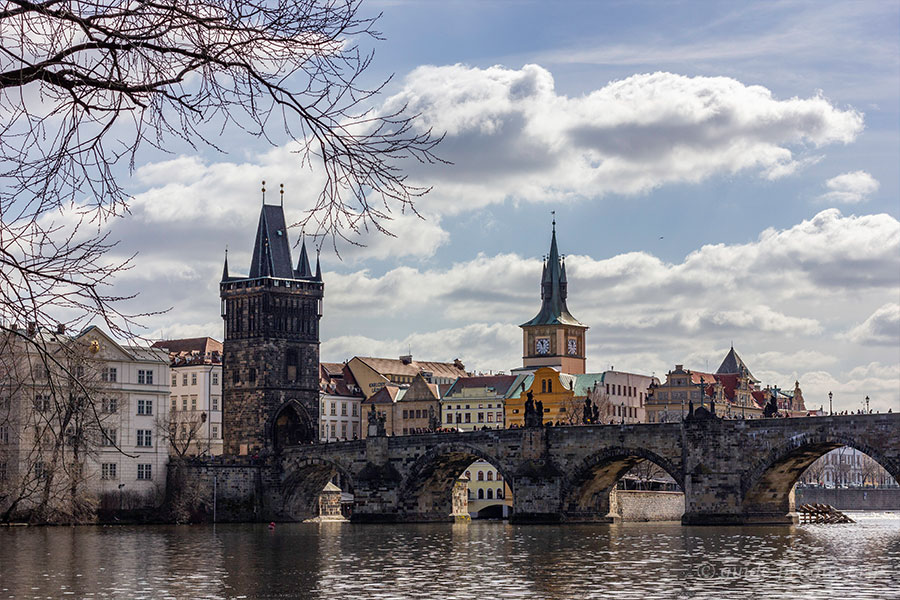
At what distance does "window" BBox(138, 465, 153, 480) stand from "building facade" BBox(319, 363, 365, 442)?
43.9 m

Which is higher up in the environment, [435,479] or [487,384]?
[487,384]

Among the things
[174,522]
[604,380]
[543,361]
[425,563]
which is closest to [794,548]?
[425,563]

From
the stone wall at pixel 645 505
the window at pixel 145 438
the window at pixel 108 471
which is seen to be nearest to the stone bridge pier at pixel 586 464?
the stone wall at pixel 645 505

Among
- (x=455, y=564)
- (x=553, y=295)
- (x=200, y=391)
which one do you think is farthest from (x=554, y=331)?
(x=455, y=564)

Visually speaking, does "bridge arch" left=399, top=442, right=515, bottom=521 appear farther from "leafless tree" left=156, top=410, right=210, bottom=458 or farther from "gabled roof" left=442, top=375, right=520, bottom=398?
"gabled roof" left=442, top=375, right=520, bottom=398

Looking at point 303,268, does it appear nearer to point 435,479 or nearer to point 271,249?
point 271,249

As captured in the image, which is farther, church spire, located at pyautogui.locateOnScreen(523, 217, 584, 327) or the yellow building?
church spire, located at pyautogui.locateOnScreen(523, 217, 584, 327)

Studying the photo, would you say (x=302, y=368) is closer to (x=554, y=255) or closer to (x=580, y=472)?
(x=580, y=472)

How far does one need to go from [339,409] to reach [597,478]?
5850cm

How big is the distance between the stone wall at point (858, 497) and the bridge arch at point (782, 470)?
65.7m

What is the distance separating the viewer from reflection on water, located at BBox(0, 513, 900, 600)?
34.3 meters

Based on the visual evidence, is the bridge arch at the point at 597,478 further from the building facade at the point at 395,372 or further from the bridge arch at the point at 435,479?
the building facade at the point at 395,372

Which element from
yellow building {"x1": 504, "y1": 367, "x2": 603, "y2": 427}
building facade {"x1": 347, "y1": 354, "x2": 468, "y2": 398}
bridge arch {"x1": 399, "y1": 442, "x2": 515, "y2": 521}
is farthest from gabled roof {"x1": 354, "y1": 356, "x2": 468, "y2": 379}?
bridge arch {"x1": 399, "y1": 442, "x2": 515, "y2": 521}

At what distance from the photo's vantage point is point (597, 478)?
268ft
